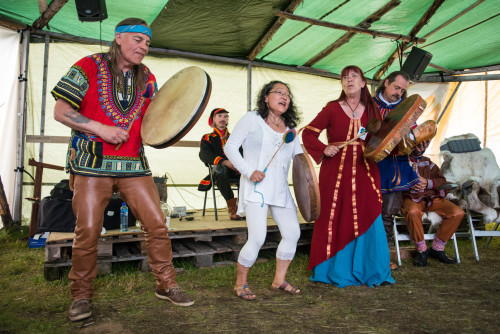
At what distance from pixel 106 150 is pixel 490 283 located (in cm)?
346

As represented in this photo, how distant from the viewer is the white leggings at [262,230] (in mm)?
2977

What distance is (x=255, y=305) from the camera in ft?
9.49

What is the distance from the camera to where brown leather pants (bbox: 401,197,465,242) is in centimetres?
427

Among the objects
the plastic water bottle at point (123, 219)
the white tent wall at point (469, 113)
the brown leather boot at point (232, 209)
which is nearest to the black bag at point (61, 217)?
the plastic water bottle at point (123, 219)

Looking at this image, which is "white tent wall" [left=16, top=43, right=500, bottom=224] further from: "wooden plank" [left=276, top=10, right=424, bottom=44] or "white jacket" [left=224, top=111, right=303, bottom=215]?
"white jacket" [left=224, top=111, right=303, bottom=215]

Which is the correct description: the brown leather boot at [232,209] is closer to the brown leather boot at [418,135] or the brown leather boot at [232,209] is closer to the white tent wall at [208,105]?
the white tent wall at [208,105]

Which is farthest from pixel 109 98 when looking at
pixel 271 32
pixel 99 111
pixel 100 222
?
pixel 271 32

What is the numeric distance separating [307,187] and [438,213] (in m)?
2.34

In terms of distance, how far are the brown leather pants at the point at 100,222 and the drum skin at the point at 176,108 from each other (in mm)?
355

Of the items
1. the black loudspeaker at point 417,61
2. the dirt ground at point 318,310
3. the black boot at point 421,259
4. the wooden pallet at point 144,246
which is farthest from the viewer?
the black loudspeaker at point 417,61

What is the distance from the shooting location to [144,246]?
380cm

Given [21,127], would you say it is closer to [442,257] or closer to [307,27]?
[307,27]

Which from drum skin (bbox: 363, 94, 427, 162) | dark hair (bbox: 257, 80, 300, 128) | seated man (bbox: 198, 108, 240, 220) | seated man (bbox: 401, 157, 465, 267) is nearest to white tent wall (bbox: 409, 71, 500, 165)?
seated man (bbox: 401, 157, 465, 267)

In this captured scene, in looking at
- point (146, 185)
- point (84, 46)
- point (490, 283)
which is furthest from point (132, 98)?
point (84, 46)
